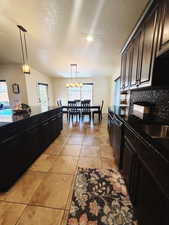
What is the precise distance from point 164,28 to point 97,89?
6.25 meters

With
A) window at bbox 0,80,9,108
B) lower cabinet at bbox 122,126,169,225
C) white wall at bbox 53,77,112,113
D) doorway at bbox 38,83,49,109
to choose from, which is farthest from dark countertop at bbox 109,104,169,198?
white wall at bbox 53,77,112,113

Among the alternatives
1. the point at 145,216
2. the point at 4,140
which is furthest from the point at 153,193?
the point at 4,140

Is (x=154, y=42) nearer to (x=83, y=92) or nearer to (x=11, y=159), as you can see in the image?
(x=11, y=159)

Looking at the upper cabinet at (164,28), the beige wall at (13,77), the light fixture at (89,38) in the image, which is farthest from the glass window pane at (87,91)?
the upper cabinet at (164,28)

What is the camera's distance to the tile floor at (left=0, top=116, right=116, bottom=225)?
1.21m

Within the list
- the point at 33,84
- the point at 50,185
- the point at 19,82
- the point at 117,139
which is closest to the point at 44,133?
the point at 50,185

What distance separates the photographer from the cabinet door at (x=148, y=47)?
1278 mm

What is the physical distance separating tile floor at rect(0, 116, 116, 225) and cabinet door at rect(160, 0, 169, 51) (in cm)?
196

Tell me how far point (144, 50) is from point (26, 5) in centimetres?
210

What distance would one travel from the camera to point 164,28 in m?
1.08

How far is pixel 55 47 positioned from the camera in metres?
3.50

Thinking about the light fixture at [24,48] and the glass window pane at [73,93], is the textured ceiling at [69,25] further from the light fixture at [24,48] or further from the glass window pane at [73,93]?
the glass window pane at [73,93]

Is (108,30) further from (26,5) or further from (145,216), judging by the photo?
(145,216)

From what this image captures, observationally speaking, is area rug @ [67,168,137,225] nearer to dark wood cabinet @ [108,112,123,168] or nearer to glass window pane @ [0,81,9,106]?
Result: dark wood cabinet @ [108,112,123,168]
